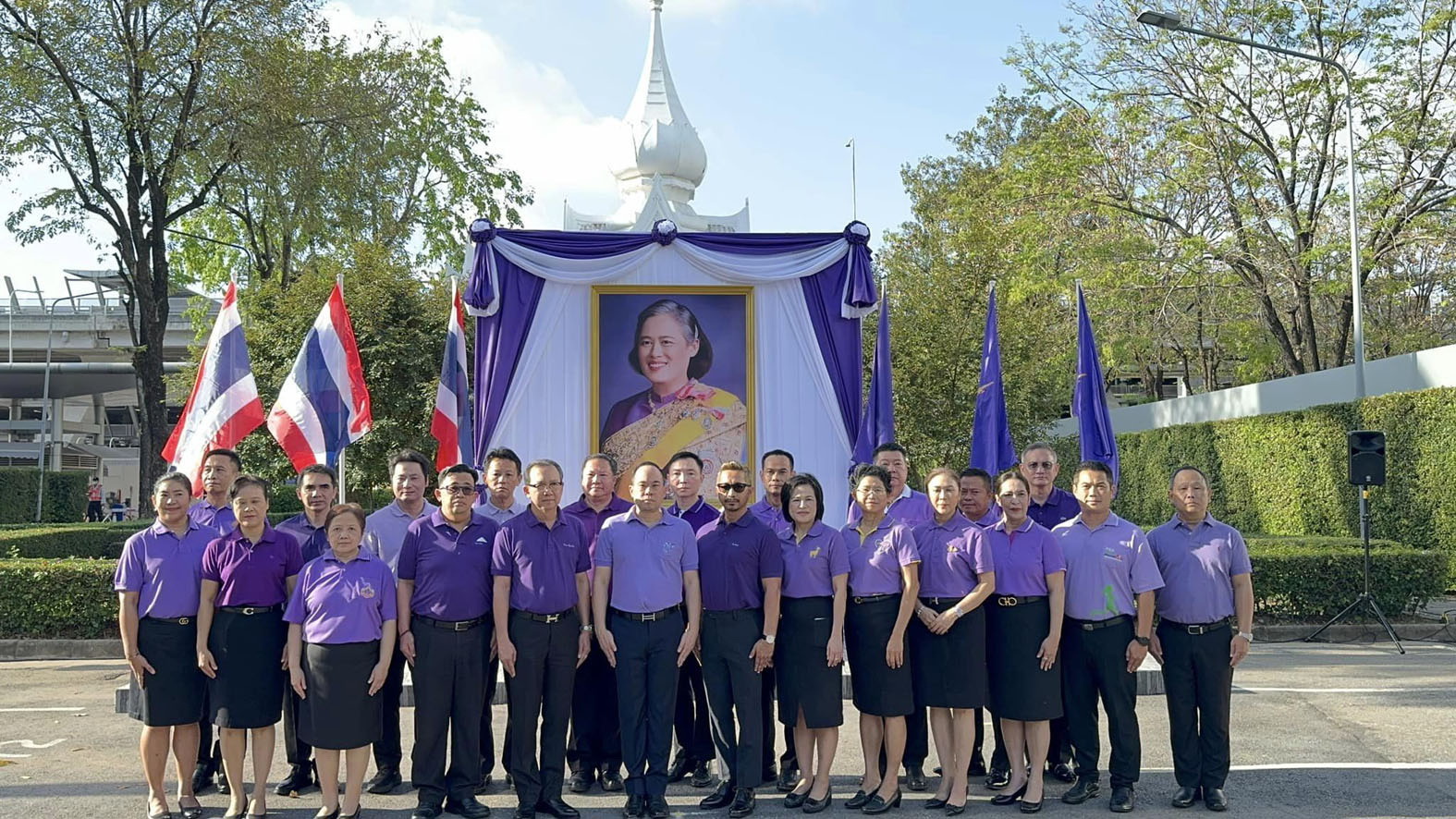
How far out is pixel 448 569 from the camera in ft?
18.7

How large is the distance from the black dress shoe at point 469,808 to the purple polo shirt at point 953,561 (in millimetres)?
2408

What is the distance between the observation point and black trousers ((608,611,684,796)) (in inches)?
228

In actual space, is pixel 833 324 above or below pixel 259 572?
above

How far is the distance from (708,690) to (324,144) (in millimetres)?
16116

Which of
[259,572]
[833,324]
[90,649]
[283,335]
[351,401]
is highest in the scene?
[283,335]

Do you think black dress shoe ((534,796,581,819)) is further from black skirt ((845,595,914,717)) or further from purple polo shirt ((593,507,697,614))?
black skirt ((845,595,914,717))

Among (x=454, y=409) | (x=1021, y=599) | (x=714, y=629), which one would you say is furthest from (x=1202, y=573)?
(x=454, y=409)

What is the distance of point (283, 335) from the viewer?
19922mm

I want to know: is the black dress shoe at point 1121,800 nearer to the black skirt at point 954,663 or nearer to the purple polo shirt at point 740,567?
the black skirt at point 954,663

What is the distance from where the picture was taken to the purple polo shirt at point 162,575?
221 inches

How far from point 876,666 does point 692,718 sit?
133 cm

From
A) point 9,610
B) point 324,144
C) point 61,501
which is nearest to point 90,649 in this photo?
point 9,610

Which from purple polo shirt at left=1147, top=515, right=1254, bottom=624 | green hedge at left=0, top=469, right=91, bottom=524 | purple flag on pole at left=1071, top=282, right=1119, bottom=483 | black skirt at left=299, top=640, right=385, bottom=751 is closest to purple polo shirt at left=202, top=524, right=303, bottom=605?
black skirt at left=299, top=640, right=385, bottom=751

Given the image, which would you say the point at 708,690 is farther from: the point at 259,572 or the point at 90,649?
the point at 90,649
